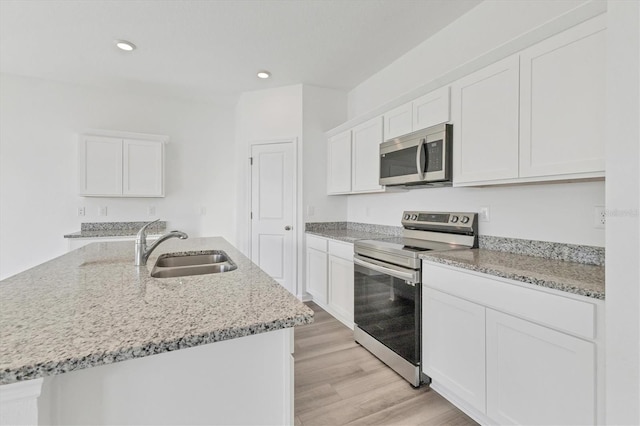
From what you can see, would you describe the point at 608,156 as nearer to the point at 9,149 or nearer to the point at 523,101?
the point at 523,101

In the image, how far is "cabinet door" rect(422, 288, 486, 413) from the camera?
1567 mm

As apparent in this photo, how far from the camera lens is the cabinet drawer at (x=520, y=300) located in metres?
1.18

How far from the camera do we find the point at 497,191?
209 cm

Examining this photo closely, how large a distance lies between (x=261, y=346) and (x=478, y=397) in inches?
52.3

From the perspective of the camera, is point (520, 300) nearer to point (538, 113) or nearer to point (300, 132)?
point (538, 113)

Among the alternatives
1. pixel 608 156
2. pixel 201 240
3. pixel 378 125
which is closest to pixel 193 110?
pixel 201 240

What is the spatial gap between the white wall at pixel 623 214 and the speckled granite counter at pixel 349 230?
5.97 ft

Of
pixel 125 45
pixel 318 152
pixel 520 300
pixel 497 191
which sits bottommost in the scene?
pixel 520 300

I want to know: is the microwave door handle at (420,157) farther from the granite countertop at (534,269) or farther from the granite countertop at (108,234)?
the granite countertop at (108,234)

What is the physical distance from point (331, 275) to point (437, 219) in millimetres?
1215

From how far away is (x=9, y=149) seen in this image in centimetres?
346

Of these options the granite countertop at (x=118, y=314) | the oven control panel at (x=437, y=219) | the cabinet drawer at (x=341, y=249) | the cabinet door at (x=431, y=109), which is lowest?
the cabinet drawer at (x=341, y=249)

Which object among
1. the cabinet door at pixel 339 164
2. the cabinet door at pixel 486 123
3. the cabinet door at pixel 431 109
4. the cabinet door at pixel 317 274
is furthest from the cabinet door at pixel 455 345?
the cabinet door at pixel 339 164

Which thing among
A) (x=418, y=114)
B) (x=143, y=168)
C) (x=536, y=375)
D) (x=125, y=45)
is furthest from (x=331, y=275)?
(x=125, y=45)
